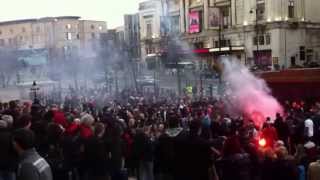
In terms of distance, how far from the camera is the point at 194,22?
74.1 meters

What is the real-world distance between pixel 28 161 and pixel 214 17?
66677 millimetres

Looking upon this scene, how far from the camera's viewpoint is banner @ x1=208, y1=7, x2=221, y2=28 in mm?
70938

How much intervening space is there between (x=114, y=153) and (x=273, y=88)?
23.0 metres

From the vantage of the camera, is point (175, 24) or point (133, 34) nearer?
point (175, 24)

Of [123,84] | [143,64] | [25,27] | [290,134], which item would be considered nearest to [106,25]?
[25,27]

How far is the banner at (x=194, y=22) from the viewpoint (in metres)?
73.9

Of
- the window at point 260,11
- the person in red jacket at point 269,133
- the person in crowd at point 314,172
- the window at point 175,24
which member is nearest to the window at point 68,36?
the window at point 175,24

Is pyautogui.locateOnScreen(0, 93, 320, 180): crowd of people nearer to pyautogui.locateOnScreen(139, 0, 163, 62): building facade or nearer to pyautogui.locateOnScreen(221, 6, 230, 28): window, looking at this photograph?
pyautogui.locateOnScreen(221, 6, 230, 28): window

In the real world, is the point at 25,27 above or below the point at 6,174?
above

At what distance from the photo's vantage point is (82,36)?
4943 inches

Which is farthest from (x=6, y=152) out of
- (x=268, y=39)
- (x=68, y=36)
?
(x=68, y=36)

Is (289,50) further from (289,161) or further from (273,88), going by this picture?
(289,161)

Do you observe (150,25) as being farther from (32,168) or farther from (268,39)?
(32,168)

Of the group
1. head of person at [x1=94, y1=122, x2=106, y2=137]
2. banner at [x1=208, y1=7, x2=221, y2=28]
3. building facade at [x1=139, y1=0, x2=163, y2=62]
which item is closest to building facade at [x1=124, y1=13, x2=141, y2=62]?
building facade at [x1=139, y1=0, x2=163, y2=62]
